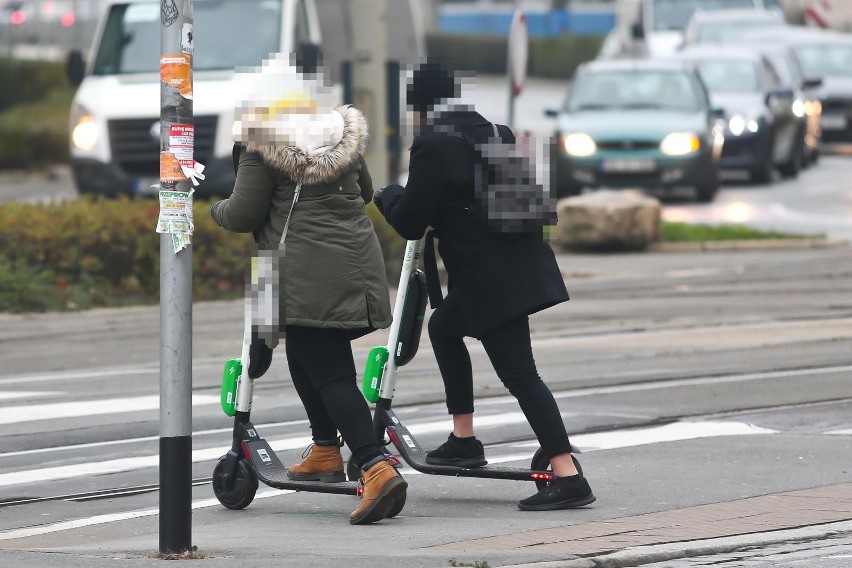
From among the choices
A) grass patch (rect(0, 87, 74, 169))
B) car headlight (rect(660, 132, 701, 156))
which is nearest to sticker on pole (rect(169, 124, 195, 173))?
car headlight (rect(660, 132, 701, 156))

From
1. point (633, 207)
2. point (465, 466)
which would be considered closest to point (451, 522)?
point (465, 466)

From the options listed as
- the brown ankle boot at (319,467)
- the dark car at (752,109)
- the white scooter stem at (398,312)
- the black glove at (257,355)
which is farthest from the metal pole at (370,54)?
the black glove at (257,355)

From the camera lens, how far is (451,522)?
6.91 m

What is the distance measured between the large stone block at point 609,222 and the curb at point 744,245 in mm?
230

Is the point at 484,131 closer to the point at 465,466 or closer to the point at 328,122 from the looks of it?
the point at 328,122

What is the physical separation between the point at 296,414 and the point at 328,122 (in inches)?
132

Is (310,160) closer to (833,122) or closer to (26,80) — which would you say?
(833,122)

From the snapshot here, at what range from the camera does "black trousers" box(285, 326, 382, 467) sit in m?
6.93

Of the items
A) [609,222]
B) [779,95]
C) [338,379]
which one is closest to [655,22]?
[779,95]

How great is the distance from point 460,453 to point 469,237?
95 centimetres

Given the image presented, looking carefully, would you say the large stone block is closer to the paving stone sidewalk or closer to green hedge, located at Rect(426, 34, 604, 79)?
the paving stone sidewalk

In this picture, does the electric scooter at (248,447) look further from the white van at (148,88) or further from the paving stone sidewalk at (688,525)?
the white van at (148,88)

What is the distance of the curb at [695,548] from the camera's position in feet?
19.7

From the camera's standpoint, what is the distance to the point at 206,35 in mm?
19344
